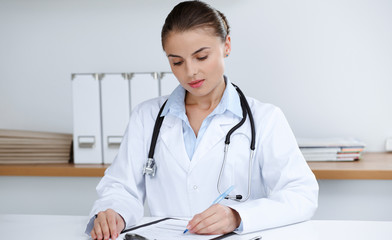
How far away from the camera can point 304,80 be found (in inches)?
92.6

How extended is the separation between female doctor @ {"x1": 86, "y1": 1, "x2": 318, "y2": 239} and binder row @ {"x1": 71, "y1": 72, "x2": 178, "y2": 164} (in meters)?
0.58

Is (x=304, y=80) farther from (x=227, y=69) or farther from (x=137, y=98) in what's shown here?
(x=137, y=98)

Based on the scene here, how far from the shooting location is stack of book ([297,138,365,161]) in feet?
6.84

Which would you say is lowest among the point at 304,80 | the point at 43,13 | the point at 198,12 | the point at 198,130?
the point at 198,130

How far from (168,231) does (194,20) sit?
0.59 meters

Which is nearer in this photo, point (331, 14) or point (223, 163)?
point (223, 163)

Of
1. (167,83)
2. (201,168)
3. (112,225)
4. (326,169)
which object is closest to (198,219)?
(112,225)

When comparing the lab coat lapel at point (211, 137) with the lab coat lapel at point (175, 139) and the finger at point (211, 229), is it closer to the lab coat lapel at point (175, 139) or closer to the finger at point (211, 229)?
the lab coat lapel at point (175, 139)

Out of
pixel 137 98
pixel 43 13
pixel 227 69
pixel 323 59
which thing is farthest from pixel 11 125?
pixel 323 59

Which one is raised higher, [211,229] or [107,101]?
[107,101]

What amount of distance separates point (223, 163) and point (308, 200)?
0.26 m

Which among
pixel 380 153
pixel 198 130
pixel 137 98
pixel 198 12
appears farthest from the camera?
pixel 380 153

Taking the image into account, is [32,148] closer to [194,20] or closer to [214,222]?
[194,20]

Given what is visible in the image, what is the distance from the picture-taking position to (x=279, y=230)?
1127mm
